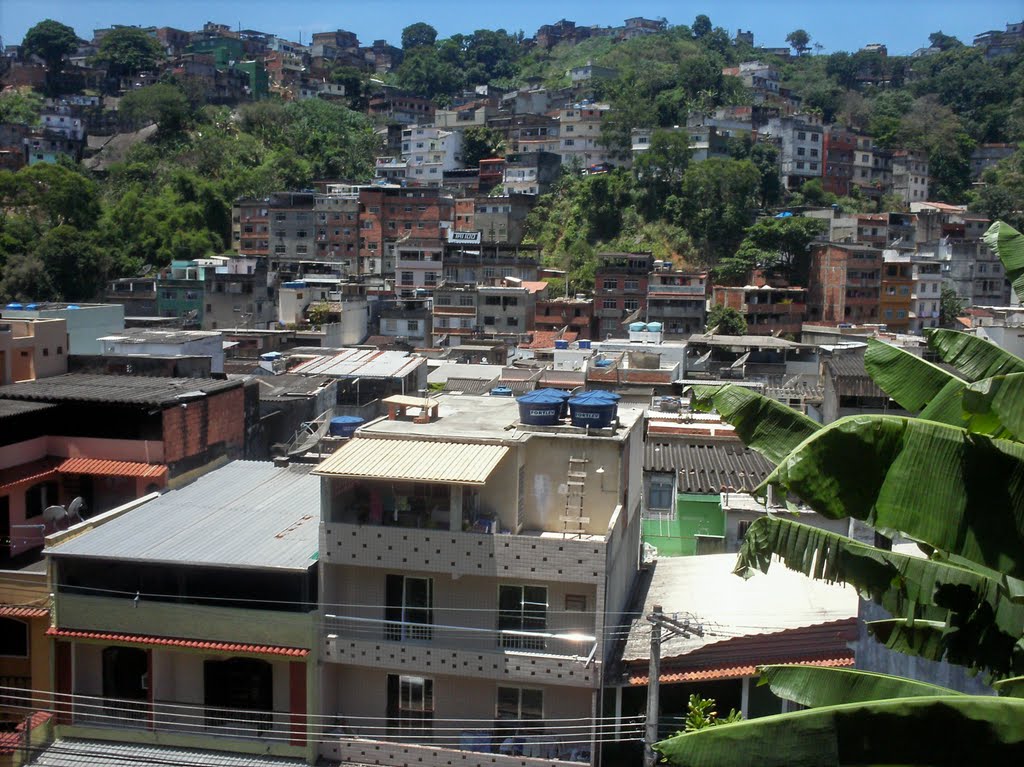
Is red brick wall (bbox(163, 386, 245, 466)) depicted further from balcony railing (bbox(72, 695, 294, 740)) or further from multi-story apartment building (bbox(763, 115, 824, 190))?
multi-story apartment building (bbox(763, 115, 824, 190))

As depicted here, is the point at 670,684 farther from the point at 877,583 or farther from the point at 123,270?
the point at 123,270

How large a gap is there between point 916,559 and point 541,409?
29.3 ft

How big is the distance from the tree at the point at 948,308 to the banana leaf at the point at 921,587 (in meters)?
61.1

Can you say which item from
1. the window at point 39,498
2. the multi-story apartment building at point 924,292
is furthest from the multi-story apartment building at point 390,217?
the window at point 39,498

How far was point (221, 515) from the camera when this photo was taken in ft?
56.3

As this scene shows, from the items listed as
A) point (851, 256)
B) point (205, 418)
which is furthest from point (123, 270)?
point (205, 418)

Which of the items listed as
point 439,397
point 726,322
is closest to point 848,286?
point 726,322

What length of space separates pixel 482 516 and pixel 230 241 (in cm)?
6426

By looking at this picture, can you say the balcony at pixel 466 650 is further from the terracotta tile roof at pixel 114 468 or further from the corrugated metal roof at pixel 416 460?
the terracotta tile roof at pixel 114 468

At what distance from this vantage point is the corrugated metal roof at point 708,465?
21484 mm

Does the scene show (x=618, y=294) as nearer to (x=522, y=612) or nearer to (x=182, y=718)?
(x=522, y=612)

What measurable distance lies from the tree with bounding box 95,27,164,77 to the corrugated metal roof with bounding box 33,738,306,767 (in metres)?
104

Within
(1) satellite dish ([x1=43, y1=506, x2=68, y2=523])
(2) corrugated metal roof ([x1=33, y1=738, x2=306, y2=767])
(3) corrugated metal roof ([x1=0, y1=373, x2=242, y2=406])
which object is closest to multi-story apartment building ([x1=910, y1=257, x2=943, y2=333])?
(3) corrugated metal roof ([x1=0, y1=373, x2=242, y2=406])

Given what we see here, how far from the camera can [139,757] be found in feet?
49.1
